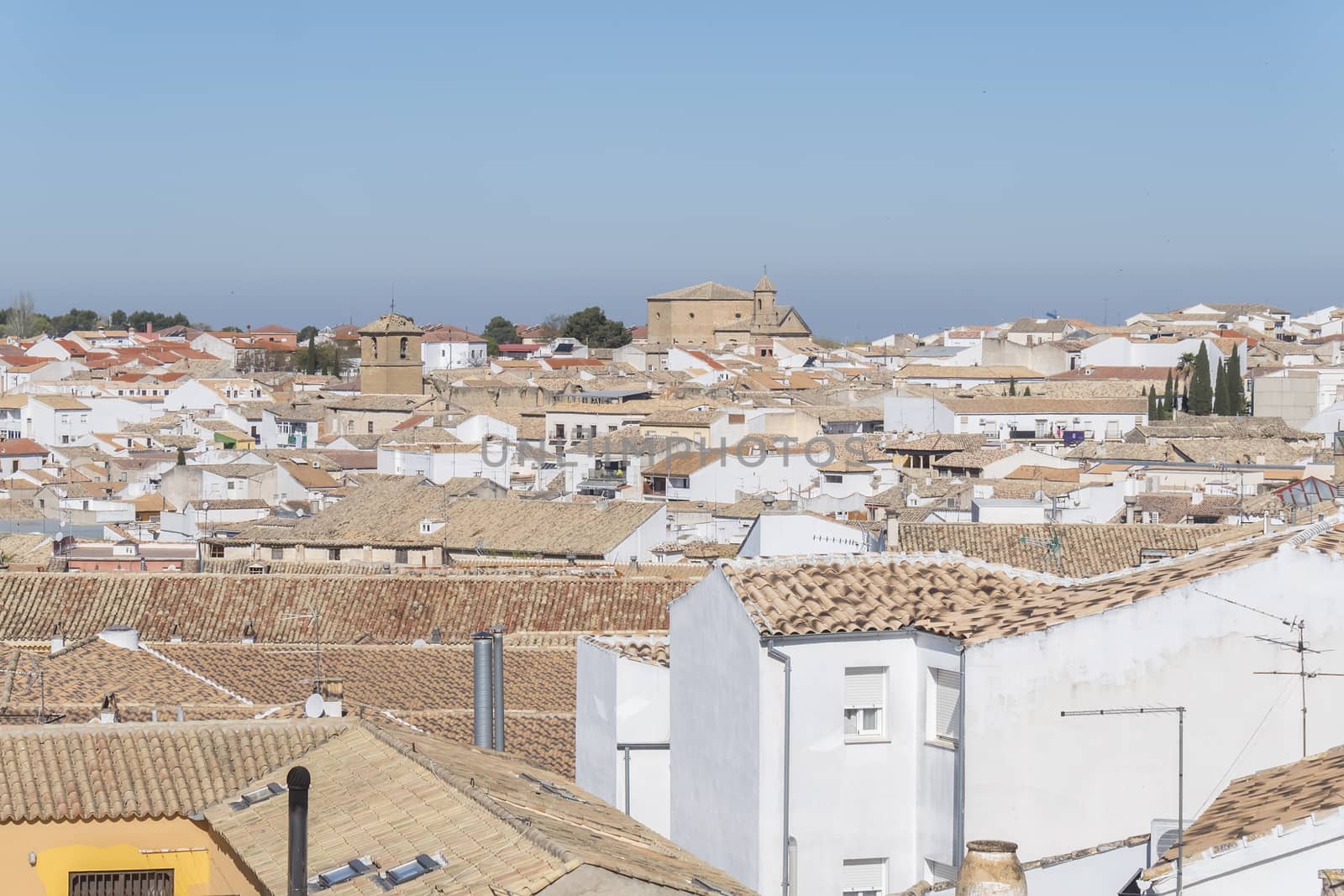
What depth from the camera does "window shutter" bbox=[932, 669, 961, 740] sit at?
27.5ft

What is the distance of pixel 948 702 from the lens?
8.45m

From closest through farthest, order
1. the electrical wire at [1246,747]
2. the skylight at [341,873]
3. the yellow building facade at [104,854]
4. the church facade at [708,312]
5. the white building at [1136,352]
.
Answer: the skylight at [341,873]
the yellow building facade at [104,854]
the electrical wire at [1246,747]
the white building at [1136,352]
the church facade at [708,312]

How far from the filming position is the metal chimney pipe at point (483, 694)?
410 inches

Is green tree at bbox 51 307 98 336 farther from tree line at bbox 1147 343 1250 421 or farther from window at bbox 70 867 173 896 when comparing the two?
window at bbox 70 867 173 896

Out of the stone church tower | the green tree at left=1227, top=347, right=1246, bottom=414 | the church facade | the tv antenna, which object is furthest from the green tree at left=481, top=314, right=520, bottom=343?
the tv antenna

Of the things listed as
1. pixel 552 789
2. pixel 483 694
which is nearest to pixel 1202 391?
pixel 483 694

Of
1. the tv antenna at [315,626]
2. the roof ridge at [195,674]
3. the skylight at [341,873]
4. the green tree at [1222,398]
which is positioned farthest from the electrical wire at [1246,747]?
the green tree at [1222,398]

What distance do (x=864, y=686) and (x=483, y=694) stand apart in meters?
2.67

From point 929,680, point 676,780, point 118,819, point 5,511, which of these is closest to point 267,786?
point 118,819

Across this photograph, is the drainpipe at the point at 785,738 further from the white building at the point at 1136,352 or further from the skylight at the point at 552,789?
the white building at the point at 1136,352

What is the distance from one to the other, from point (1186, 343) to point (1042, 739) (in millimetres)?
67875

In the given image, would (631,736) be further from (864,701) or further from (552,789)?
(864,701)

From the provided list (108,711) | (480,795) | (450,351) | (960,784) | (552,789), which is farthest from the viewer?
(450,351)

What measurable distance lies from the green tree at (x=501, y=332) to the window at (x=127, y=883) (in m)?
99.1
